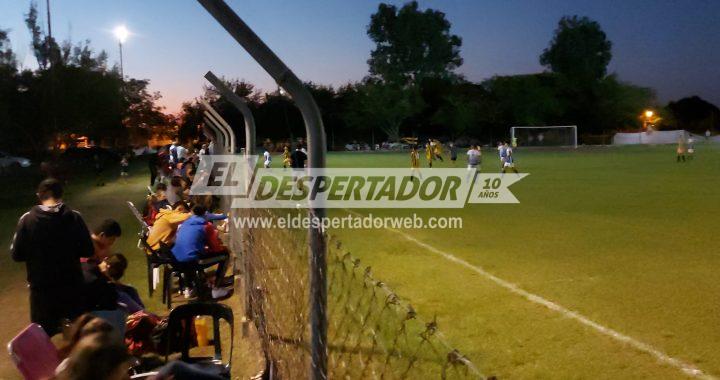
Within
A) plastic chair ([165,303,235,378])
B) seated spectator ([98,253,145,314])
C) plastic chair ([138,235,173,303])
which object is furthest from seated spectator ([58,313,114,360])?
plastic chair ([138,235,173,303])

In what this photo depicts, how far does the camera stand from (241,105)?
5.77m

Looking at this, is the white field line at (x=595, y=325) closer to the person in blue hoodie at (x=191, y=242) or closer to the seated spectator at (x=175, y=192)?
the person in blue hoodie at (x=191, y=242)

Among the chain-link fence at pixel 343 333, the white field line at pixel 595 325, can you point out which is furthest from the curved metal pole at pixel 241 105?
the white field line at pixel 595 325

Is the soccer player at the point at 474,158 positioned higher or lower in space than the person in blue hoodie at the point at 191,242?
higher

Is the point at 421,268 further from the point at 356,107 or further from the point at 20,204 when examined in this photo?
the point at 356,107

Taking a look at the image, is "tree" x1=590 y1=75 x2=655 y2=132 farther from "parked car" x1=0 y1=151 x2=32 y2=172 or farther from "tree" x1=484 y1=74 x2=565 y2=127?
"parked car" x1=0 y1=151 x2=32 y2=172

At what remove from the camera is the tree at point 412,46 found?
84312 mm

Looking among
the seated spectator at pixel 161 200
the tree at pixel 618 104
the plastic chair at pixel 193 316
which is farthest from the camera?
the tree at pixel 618 104

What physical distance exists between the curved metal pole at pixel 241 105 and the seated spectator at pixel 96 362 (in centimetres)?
350

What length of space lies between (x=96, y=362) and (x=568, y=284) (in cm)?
608

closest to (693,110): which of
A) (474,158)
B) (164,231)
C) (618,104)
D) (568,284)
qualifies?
(618,104)

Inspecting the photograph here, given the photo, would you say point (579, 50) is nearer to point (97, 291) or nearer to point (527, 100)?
point (527, 100)

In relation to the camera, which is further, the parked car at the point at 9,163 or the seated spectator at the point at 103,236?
the parked car at the point at 9,163

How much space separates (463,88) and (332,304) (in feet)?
237
